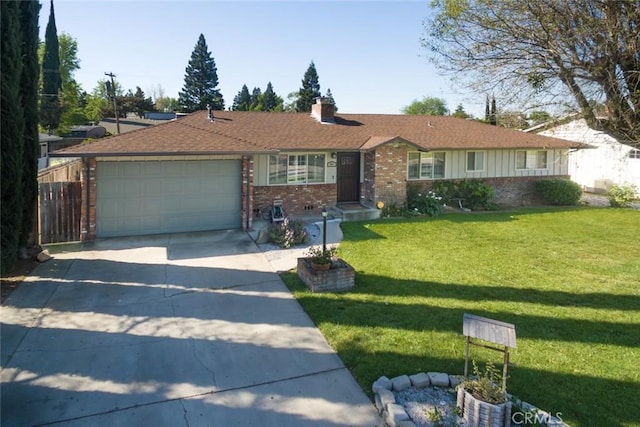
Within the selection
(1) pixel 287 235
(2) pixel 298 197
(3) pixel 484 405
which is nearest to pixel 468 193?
(2) pixel 298 197

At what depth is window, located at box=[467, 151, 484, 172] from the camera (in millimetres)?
18188

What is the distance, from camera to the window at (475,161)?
59.7 feet

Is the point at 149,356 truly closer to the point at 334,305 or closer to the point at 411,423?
the point at 334,305

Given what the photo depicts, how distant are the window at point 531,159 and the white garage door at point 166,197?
1295 centimetres

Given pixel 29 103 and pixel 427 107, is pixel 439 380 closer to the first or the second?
pixel 29 103

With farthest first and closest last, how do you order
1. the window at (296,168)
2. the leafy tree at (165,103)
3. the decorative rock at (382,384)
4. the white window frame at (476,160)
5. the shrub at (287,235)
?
1. the leafy tree at (165,103)
2. the white window frame at (476,160)
3. the window at (296,168)
4. the shrub at (287,235)
5. the decorative rock at (382,384)

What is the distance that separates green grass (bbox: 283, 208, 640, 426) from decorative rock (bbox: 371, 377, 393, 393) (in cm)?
18

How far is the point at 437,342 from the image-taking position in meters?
6.08

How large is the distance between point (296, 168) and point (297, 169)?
0.05 meters

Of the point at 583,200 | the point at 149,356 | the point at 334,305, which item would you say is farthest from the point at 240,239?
the point at 583,200

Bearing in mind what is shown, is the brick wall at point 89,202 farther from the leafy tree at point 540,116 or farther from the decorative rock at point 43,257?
the leafy tree at point 540,116

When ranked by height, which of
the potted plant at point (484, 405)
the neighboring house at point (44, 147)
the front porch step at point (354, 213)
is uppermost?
the neighboring house at point (44, 147)

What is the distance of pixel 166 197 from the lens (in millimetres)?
12414

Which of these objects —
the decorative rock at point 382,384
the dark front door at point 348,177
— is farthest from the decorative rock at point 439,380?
the dark front door at point 348,177
